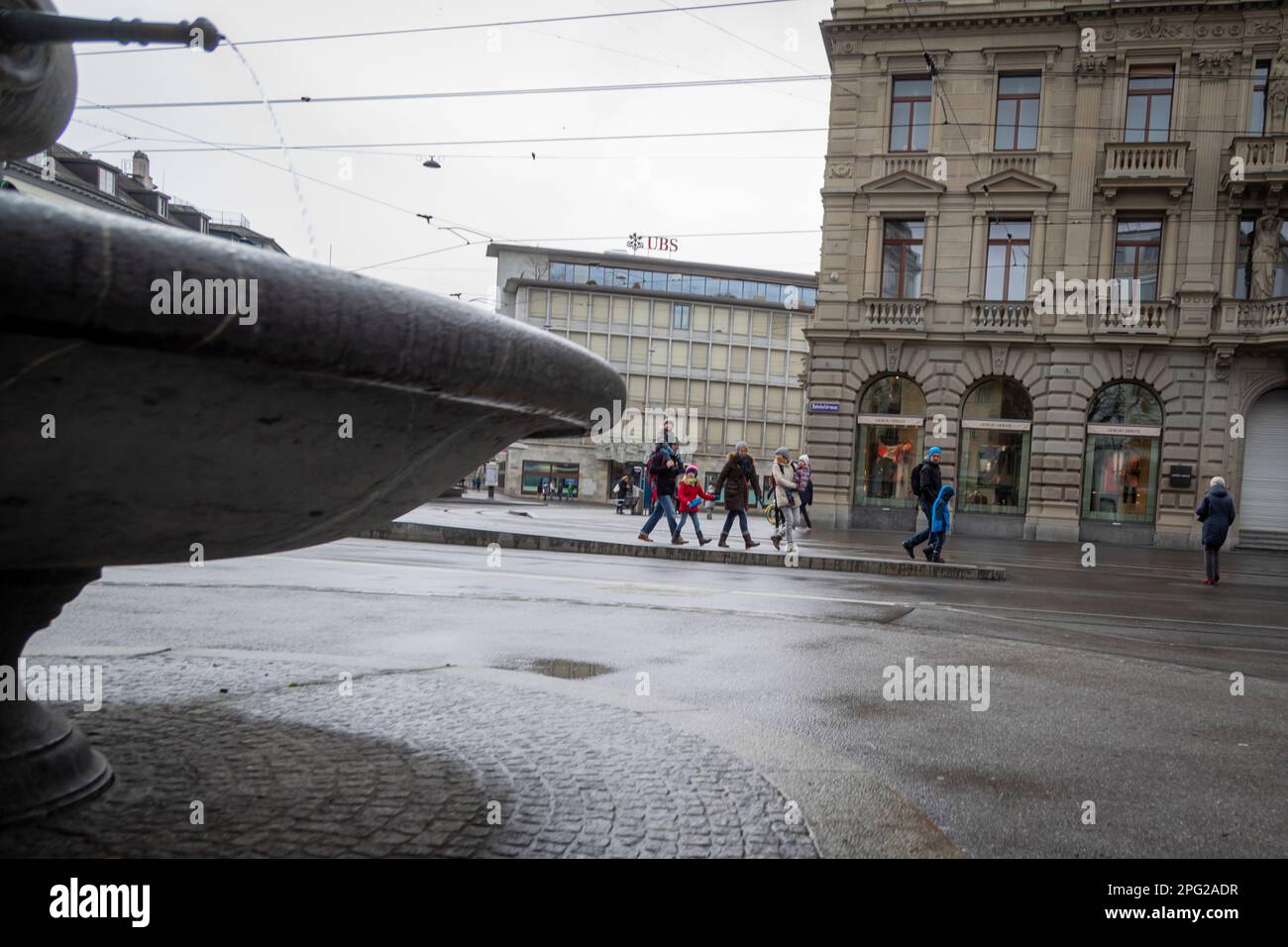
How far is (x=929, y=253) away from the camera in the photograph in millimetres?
25984

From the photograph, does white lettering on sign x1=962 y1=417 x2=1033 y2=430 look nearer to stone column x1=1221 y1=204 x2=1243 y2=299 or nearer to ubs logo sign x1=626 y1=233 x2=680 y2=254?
stone column x1=1221 y1=204 x2=1243 y2=299

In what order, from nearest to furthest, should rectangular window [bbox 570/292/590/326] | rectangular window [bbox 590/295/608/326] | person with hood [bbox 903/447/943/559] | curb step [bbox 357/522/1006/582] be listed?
curb step [bbox 357/522/1006/582]
person with hood [bbox 903/447/943/559]
rectangular window [bbox 570/292/590/326]
rectangular window [bbox 590/295/608/326]

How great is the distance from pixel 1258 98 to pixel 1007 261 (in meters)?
6.75

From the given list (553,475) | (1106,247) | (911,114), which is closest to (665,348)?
(553,475)

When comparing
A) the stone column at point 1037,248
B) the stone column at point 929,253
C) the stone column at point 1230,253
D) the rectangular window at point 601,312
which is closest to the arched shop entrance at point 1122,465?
the stone column at point 1230,253

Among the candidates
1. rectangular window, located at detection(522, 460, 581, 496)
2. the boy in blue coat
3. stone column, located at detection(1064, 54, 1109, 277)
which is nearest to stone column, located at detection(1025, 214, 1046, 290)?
stone column, located at detection(1064, 54, 1109, 277)

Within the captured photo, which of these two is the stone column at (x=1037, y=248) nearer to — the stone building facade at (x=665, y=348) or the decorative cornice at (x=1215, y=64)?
the decorative cornice at (x=1215, y=64)

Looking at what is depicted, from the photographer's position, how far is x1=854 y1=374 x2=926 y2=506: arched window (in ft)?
85.9

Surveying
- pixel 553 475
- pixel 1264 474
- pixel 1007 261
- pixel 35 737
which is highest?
pixel 1007 261

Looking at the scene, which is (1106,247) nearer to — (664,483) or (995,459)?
(995,459)

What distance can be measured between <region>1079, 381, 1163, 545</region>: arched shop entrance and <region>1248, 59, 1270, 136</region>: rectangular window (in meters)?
6.73

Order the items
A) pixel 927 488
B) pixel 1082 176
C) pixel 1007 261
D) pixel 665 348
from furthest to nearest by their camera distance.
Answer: pixel 665 348 → pixel 1007 261 → pixel 1082 176 → pixel 927 488
